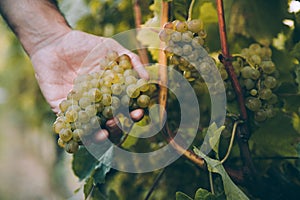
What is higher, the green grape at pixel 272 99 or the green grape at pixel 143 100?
the green grape at pixel 143 100

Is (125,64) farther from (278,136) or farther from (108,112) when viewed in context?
(278,136)

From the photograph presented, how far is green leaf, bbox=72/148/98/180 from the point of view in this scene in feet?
3.86

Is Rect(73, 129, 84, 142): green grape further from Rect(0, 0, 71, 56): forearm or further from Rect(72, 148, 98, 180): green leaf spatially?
Rect(0, 0, 71, 56): forearm

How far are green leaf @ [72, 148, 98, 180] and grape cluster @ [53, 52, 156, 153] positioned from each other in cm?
24

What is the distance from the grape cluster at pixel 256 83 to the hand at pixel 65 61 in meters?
0.28

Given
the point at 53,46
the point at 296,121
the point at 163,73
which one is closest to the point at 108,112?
the point at 163,73

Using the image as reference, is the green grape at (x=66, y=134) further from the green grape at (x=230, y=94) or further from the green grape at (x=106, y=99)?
the green grape at (x=230, y=94)

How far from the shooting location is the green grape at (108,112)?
0.92 meters

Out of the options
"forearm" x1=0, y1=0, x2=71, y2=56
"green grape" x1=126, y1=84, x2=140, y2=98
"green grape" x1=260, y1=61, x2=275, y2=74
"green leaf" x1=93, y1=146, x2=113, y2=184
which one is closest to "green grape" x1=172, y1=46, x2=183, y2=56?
"green grape" x1=126, y1=84, x2=140, y2=98

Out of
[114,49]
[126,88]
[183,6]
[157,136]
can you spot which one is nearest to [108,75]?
[126,88]

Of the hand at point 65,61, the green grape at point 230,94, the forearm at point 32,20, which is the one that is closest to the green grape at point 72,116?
the hand at point 65,61

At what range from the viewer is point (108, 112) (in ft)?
3.03

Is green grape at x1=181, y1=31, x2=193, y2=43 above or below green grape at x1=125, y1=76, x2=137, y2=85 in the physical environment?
above

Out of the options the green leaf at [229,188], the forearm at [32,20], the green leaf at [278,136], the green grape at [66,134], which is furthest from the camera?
the forearm at [32,20]
